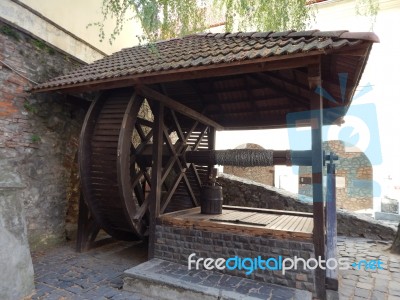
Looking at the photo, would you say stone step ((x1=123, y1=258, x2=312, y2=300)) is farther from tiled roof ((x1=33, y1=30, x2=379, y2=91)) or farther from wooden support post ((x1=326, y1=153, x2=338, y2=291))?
tiled roof ((x1=33, y1=30, x2=379, y2=91))

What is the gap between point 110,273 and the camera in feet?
12.8

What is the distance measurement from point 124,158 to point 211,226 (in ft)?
5.19

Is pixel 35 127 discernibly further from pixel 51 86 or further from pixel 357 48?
pixel 357 48

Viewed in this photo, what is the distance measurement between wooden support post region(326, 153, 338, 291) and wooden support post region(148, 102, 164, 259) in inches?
93.5

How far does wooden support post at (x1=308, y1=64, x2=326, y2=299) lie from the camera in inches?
123

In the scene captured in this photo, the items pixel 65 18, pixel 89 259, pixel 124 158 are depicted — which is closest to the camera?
pixel 124 158

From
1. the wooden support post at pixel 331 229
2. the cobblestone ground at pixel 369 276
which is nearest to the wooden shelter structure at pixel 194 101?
the wooden support post at pixel 331 229

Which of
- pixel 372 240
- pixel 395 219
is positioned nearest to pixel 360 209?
pixel 395 219

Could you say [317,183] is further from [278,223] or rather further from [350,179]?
[350,179]

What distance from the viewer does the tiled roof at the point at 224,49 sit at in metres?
2.85

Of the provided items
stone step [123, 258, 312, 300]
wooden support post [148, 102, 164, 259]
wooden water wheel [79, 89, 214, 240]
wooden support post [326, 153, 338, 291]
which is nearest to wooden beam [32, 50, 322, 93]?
wooden water wheel [79, 89, 214, 240]

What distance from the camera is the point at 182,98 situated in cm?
589

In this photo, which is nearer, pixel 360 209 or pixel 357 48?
pixel 357 48

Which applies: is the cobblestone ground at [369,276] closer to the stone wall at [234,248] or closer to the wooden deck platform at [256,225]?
the stone wall at [234,248]
